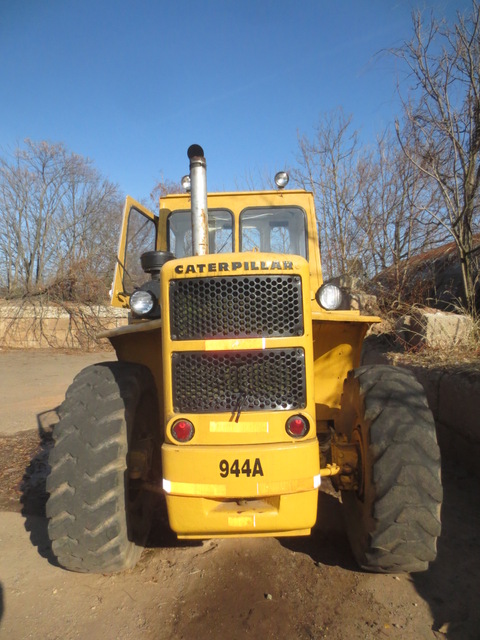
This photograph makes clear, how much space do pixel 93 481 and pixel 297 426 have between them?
1.19 meters

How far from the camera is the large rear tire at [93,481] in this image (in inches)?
98.5

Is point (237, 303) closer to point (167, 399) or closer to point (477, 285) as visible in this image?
point (167, 399)

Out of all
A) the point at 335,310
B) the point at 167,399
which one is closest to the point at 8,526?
the point at 167,399

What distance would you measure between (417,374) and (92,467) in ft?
12.5

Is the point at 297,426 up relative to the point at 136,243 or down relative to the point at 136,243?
down

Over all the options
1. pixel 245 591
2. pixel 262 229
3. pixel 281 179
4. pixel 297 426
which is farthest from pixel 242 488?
pixel 281 179

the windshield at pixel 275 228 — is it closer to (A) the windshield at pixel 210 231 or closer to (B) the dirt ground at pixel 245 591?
(A) the windshield at pixel 210 231

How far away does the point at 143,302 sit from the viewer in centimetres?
292

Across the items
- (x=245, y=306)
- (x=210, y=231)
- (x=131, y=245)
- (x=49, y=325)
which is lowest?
(x=245, y=306)

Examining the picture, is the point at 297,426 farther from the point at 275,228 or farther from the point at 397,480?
the point at 275,228

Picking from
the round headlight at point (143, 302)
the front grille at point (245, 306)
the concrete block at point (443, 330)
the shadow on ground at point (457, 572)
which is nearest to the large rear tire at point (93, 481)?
the round headlight at point (143, 302)

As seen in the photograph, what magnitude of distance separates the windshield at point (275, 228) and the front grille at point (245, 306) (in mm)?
1800

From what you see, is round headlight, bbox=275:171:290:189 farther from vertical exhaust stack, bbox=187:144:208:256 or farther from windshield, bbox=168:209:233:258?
vertical exhaust stack, bbox=187:144:208:256

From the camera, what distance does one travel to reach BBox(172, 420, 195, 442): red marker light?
2.39 meters
